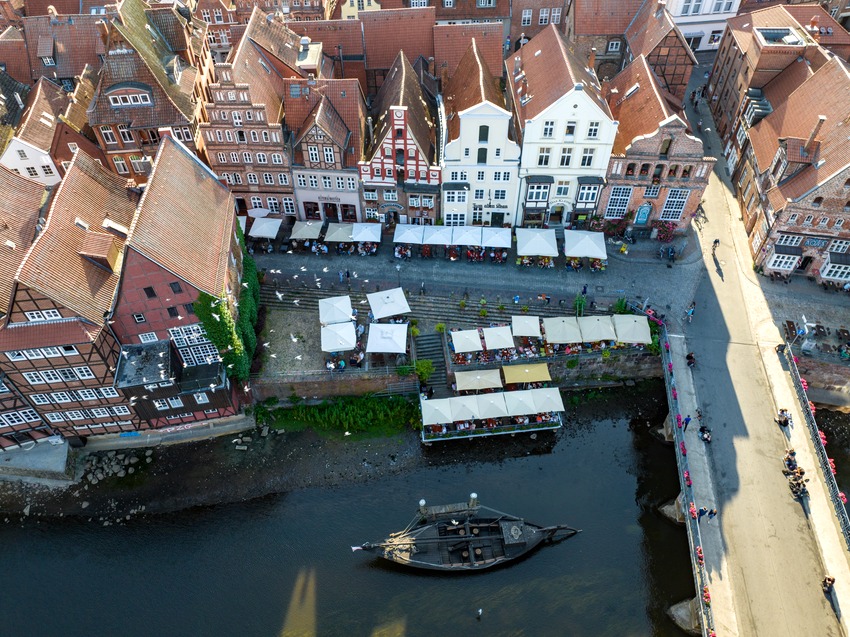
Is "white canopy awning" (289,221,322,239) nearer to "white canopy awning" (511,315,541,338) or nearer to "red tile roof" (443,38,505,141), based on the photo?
"red tile roof" (443,38,505,141)

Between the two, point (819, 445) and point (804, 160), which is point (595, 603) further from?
point (804, 160)

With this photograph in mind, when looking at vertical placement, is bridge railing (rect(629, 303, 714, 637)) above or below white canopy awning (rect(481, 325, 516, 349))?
below

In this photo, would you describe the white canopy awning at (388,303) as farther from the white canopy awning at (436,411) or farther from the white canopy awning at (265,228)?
the white canopy awning at (265,228)

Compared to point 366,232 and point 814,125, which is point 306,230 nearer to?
point 366,232

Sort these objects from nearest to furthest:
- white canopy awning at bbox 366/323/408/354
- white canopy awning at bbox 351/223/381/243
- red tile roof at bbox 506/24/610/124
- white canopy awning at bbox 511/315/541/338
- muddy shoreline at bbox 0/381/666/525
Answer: muddy shoreline at bbox 0/381/666/525 < white canopy awning at bbox 366/323/408/354 < white canopy awning at bbox 511/315/541/338 < red tile roof at bbox 506/24/610/124 < white canopy awning at bbox 351/223/381/243

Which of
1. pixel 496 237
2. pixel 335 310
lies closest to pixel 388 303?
pixel 335 310

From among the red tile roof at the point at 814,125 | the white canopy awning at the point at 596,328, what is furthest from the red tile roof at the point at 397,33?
the white canopy awning at the point at 596,328

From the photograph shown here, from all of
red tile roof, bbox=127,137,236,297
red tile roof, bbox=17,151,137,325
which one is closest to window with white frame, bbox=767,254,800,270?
red tile roof, bbox=127,137,236,297

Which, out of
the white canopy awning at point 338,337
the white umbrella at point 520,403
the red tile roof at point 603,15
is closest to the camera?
the white umbrella at point 520,403
